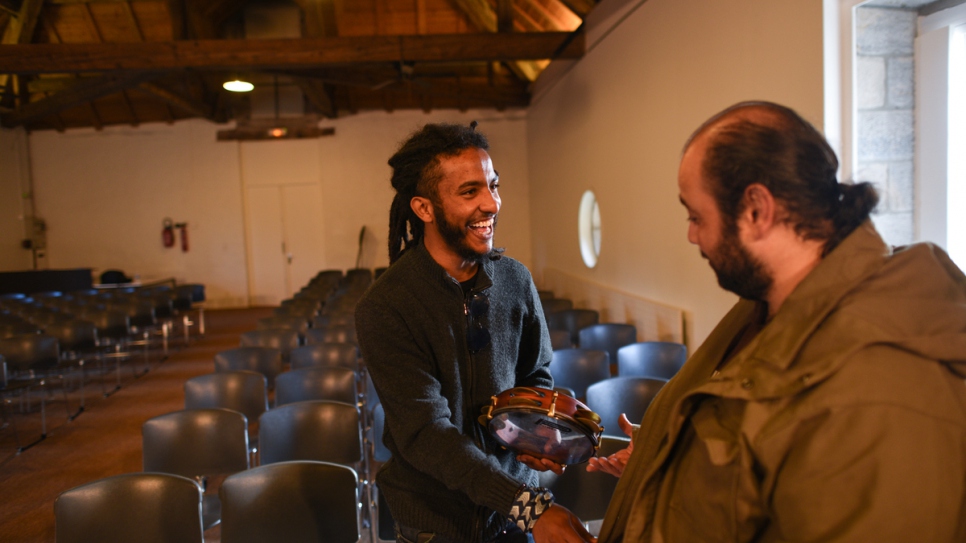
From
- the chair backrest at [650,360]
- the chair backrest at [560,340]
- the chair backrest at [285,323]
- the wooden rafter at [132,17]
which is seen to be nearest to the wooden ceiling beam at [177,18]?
the wooden rafter at [132,17]

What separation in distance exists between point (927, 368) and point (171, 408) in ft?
22.7

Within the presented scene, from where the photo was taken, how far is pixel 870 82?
3262mm

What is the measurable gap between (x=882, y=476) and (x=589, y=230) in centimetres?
850

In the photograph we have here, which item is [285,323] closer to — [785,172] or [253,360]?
[253,360]

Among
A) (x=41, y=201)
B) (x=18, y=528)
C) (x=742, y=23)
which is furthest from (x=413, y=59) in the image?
(x=41, y=201)

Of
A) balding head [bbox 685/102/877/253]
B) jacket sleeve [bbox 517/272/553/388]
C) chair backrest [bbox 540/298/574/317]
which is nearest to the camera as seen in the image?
balding head [bbox 685/102/877/253]

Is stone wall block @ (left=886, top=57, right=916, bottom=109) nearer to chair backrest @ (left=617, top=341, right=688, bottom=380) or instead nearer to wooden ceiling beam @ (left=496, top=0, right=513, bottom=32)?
chair backrest @ (left=617, top=341, right=688, bottom=380)

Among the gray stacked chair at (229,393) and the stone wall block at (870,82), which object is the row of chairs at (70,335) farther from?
the stone wall block at (870,82)

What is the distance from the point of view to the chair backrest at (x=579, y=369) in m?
4.46

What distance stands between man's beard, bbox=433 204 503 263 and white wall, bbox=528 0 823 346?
270 cm

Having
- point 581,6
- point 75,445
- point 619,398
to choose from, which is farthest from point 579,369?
point 581,6

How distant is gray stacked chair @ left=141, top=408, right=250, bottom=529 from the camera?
10.9ft

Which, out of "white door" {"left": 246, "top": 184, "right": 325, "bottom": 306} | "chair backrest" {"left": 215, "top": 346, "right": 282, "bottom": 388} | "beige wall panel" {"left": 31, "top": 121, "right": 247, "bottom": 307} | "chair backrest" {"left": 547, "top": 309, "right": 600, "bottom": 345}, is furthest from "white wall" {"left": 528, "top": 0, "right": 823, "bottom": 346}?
"beige wall panel" {"left": 31, "top": 121, "right": 247, "bottom": 307}

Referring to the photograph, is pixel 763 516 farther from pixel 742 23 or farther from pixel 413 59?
pixel 413 59
